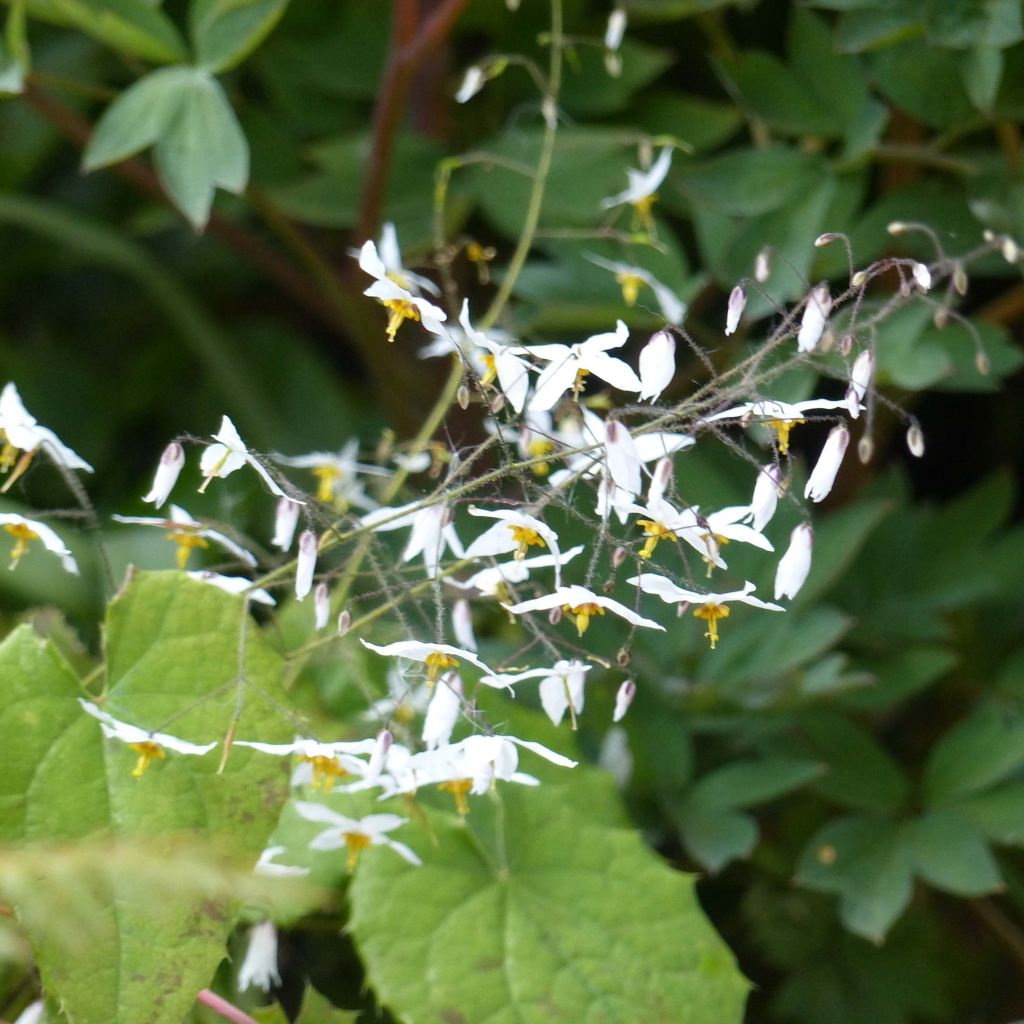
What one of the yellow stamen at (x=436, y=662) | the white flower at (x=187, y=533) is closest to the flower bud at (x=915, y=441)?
the yellow stamen at (x=436, y=662)

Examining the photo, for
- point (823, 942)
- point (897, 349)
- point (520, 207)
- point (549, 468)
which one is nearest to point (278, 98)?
point (520, 207)

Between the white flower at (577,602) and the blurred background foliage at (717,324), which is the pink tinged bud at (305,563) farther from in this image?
the blurred background foliage at (717,324)

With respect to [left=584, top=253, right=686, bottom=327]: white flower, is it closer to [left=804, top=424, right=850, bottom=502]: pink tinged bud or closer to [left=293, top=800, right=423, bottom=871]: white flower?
[left=804, top=424, right=850, bottom=502]: pink tinged bud

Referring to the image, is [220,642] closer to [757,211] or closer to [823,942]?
[757,211]

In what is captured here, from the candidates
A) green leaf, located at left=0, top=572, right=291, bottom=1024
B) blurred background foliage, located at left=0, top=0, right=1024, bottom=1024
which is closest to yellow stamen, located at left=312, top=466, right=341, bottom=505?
blurred background foliage, located at left=0, top=0, right=1024, bottom=1024

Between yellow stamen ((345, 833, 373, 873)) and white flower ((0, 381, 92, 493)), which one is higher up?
white flower ((0, 381, 92, 493))

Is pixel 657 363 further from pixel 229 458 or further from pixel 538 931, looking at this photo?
pixel 538 931
